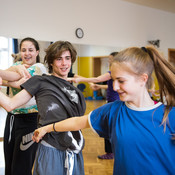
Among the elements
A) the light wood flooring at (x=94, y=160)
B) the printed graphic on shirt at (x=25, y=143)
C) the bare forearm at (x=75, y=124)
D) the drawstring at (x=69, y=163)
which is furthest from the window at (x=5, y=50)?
the bare forearm at (x=75, y=124)

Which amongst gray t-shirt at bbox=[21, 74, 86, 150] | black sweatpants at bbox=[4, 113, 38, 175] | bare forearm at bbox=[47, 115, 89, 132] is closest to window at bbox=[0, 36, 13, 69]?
black sweatpants at bbox=[4, 113, 38, 175]

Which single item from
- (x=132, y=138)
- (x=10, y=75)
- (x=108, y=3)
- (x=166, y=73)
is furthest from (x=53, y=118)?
(x=108, y=3)

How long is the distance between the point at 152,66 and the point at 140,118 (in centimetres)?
27

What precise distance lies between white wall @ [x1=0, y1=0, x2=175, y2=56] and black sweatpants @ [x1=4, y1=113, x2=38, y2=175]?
11.0 ft

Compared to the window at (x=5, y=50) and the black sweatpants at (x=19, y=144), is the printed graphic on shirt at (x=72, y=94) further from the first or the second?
the window at (x=5, y=50)

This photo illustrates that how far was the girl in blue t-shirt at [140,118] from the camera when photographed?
987mm

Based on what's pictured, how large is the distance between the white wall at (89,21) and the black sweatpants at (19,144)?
3.35 m

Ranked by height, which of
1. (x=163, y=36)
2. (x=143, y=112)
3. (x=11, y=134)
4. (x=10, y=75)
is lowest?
(x=11, y=134)

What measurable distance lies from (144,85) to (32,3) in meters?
4.62

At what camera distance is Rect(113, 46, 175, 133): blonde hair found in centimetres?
104

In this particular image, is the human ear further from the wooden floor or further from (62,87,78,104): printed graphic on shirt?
the wooden floor

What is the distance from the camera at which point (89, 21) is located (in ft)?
19.2

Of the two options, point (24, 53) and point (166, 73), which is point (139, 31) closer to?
point (24, 53)

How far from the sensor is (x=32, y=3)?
498cm
